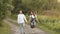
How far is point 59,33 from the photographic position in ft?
65.3

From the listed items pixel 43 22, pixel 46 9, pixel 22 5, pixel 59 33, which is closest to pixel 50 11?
pixel 46 9

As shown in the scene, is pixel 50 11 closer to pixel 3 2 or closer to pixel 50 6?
pixel 50 6

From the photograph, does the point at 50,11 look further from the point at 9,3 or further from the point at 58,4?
the point at 9,3

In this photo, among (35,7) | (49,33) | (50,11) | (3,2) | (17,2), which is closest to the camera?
(49,33)

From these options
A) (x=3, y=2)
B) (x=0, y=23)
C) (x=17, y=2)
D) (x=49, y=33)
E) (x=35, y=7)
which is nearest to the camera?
(x=49, y=33)

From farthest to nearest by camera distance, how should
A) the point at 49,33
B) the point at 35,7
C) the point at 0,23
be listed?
the point at 35,7
the point at 0,23
the point at 49,33

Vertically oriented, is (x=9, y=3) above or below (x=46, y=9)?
above

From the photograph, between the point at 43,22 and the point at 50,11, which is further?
the point at 50,11

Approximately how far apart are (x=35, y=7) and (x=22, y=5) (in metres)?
11.4

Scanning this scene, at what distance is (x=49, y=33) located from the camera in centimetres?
1953

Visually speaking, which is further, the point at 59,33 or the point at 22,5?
the point at 22,5

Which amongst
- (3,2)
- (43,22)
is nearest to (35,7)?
(43,22)

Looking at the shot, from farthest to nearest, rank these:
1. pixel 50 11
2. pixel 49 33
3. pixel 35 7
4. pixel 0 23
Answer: pixel 50 11 → pixel 35 7 → pixel 0 23 → pixel 49 33

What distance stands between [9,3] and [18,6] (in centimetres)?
2309
